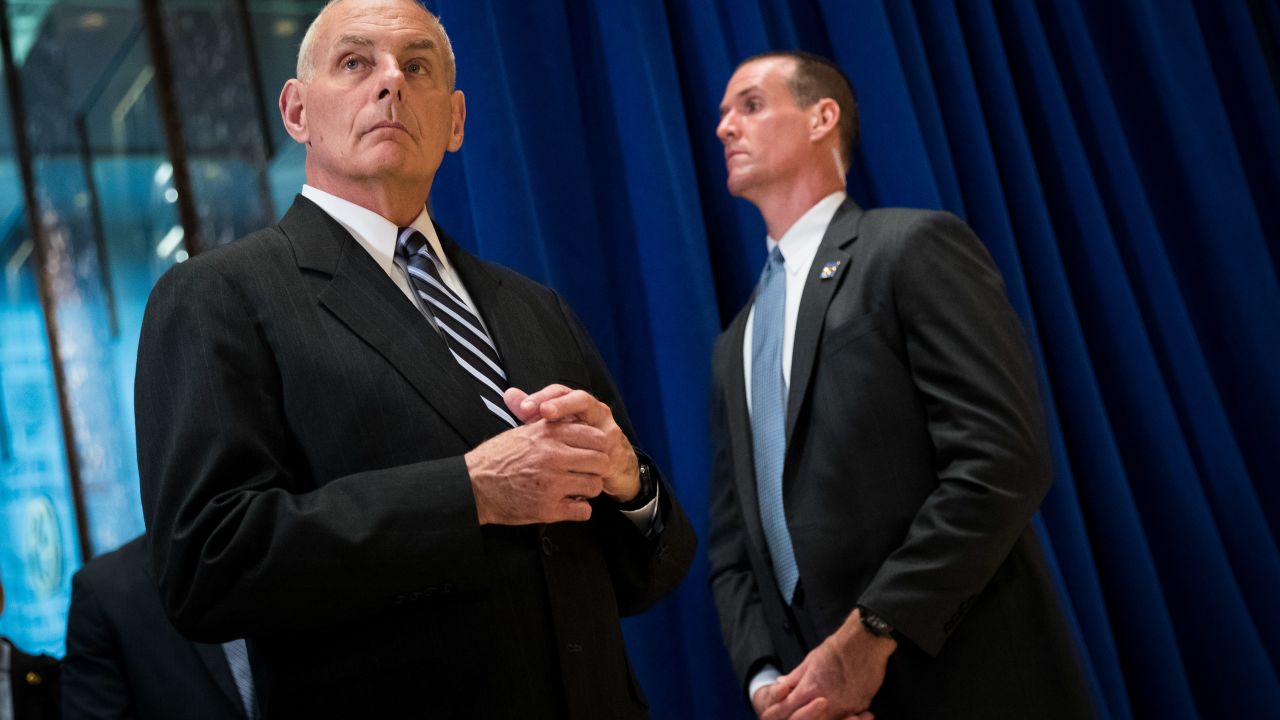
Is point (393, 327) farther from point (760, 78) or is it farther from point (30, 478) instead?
point (30, 478)

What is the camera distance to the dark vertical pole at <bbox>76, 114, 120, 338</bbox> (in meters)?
3.42

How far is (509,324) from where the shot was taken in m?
1.51

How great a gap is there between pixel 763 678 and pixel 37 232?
252 cm

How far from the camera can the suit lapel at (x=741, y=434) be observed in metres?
2.17

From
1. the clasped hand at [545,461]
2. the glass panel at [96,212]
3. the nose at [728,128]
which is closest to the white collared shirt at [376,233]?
the clasped hand at [545,461]

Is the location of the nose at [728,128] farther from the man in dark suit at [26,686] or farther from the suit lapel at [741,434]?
the man in dark suit at [26,686]

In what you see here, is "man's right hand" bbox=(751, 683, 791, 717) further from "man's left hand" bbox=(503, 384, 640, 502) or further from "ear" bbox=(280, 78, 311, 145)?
"ear" bbox=(280, 78, 311, 145)

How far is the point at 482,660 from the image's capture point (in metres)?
1.24

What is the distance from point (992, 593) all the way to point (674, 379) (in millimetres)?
895

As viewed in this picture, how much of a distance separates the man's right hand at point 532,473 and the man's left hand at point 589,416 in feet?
0.06

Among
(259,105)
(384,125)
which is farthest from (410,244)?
(259,105)

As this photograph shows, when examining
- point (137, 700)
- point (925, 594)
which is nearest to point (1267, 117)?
point (925, 594)

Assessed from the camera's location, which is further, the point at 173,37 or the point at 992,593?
the point at 173,37

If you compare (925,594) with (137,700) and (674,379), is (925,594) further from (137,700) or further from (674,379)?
(137,700)
